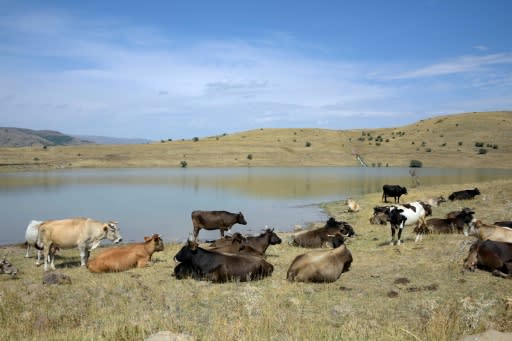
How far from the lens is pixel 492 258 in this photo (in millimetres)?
9578

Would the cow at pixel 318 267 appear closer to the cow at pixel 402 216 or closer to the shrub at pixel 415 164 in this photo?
the cow at pixel 402 216

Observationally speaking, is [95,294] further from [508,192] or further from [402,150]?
[402,150]

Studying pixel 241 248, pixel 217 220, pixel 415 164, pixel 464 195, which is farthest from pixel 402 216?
pixel 415 164

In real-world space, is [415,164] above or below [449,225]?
below

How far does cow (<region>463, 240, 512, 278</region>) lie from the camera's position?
934 centimetres

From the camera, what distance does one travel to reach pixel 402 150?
8344cm

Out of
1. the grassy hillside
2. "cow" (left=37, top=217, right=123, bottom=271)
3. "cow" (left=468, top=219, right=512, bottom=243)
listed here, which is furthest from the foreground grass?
the grassy hillside

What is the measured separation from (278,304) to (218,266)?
105 inches

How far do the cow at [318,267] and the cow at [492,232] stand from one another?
13.8 feet

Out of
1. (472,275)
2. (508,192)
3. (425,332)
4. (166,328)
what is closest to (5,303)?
(166,328)

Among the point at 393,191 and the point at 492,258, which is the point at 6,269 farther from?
the point at 393,191

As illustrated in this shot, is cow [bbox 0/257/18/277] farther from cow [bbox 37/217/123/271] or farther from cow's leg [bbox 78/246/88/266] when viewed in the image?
cow's leg [bbox 78/246/88/266]

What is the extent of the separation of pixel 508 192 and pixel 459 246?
1530 centimetres

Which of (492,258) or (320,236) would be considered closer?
(492,258)
